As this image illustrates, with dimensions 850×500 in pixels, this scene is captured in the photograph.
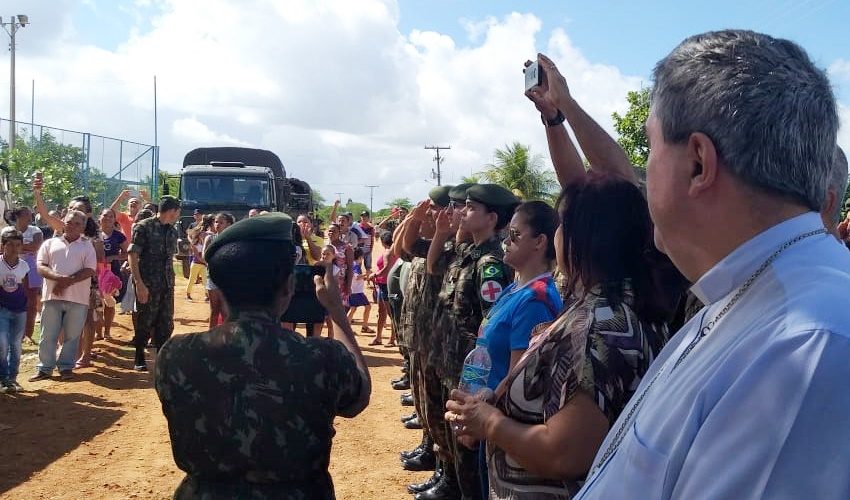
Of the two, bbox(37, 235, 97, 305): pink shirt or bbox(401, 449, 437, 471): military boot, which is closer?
bbox(401, 449, 437, 471): military boot

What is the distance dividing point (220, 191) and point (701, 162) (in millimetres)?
15395

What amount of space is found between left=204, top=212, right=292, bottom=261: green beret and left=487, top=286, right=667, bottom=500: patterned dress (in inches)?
33.5

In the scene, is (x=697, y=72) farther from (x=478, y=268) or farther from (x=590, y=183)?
(x=478, y=268)

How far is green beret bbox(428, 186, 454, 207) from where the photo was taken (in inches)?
215

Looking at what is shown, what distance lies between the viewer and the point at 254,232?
7.32ft

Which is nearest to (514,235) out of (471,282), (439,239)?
(471,282)

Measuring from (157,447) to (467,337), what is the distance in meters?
3.12

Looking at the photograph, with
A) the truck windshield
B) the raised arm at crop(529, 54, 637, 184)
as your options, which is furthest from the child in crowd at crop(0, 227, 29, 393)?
the truck windshield

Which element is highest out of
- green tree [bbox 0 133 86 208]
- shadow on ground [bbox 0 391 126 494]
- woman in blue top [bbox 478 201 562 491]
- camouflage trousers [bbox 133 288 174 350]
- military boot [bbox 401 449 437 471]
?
green tree [bbox 0 133 86 208]

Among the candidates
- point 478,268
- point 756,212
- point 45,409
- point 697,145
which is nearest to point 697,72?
point 697,145

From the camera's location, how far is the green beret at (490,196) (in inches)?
163

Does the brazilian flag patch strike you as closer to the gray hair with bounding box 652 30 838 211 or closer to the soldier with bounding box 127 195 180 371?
the gray hair with bounding box 652 30 838 211

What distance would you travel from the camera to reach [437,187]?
5.58 m

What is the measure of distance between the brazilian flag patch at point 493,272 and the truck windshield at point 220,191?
12389 mm
